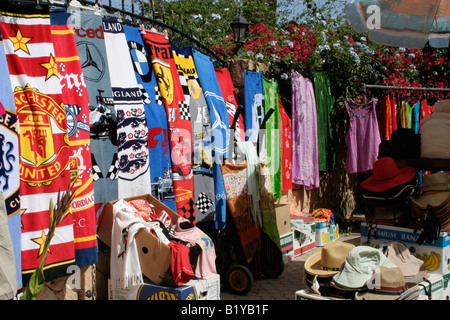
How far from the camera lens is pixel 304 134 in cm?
716

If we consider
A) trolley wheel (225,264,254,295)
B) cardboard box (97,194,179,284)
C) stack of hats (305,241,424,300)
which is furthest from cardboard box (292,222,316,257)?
cardboard box (97,194,179,284)

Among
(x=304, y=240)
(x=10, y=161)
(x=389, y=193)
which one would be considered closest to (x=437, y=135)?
(x=389, y=193)

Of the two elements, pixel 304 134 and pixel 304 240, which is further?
pixel 304 134

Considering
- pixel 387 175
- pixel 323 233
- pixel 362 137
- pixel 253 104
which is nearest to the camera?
pixel 387 175

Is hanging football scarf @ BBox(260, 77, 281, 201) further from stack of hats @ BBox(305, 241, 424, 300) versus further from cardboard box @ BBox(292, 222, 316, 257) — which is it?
stack of hats @ BBox(305, 241, 424, 300)

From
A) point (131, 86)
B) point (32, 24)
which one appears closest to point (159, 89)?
point (131, 86)

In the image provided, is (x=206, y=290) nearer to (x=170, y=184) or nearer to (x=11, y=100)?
(x=170, y=184)

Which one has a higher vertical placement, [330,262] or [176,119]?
[176,119]

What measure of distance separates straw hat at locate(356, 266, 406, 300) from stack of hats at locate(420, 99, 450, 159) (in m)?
1.94

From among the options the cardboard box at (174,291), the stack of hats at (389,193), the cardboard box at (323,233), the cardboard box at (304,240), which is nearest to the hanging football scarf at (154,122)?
the cardboard box at (174,291)

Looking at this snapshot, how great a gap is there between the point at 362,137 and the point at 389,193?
13.0ft

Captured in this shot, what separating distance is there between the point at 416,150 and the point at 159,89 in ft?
9.17

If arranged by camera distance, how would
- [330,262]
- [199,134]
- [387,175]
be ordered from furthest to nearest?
[199,134]
[387,175]
[330,262]

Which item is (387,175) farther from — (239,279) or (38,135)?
(38,135)
